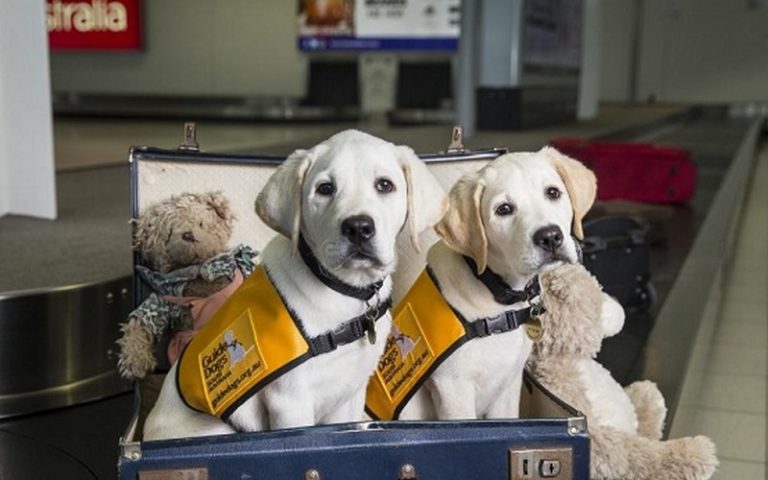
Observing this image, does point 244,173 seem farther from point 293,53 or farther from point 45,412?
point 293,53

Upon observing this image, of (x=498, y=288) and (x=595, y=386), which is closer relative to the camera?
(x=498, y=288)

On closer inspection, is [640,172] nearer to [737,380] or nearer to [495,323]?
[737,380]

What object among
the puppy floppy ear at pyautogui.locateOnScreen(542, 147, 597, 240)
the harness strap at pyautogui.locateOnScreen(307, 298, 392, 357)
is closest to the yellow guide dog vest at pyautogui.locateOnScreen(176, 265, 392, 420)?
the harness strap at pyautogui.locateOnScreen(307, 298, 392, 357)

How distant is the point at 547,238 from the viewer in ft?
4.38

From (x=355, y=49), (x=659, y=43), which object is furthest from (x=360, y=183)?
(x=659, y=43)

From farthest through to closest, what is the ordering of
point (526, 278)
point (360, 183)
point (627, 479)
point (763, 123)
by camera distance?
point (763, 123)
point (627, 479)
point (526, 278)
point (360, 183)

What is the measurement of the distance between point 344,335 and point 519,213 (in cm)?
33

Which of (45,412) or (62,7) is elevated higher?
(62,7)

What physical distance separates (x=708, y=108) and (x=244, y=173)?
60.9ft

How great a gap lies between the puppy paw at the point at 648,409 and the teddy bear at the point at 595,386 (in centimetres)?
7

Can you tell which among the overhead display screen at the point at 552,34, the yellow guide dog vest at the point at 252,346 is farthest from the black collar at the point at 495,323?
the overhead display screen at the point at 552,34

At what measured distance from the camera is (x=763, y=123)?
17.8 meters

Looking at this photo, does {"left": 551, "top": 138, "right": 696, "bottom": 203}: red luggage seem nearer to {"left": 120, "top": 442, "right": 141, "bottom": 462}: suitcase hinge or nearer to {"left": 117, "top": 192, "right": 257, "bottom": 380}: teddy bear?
{"left": 117, "top": 192, "right": 257, "bottom": 380}: teddy bear

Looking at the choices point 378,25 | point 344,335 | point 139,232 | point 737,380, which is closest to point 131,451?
point 344,335
